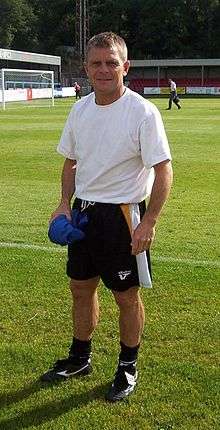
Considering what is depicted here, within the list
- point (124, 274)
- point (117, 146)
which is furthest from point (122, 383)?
point (117, 146)

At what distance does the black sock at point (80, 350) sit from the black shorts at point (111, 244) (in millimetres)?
568

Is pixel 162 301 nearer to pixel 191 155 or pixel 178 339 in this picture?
pixel 178 339

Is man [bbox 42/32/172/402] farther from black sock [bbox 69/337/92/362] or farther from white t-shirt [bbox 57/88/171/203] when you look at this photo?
black sock [bbox 69/337/92/362]

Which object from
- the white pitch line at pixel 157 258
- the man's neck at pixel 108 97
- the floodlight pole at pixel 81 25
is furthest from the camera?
the floodlight pole at pixel 81 25

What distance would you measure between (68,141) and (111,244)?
2.18ft

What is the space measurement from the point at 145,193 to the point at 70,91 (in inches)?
2524

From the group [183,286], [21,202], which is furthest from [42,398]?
[21,202]

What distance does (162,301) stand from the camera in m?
5.04

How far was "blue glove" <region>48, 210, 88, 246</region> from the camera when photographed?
3428mm

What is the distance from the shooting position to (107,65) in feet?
10.6

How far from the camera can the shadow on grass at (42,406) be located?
3.32 metres

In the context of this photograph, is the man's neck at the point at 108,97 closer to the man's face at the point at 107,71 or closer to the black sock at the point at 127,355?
the man's face at the point at 107,71

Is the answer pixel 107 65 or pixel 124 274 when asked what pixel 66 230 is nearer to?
pixel 124 274

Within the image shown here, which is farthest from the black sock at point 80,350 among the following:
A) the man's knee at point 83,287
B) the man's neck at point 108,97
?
the man's neck at point 108,97
